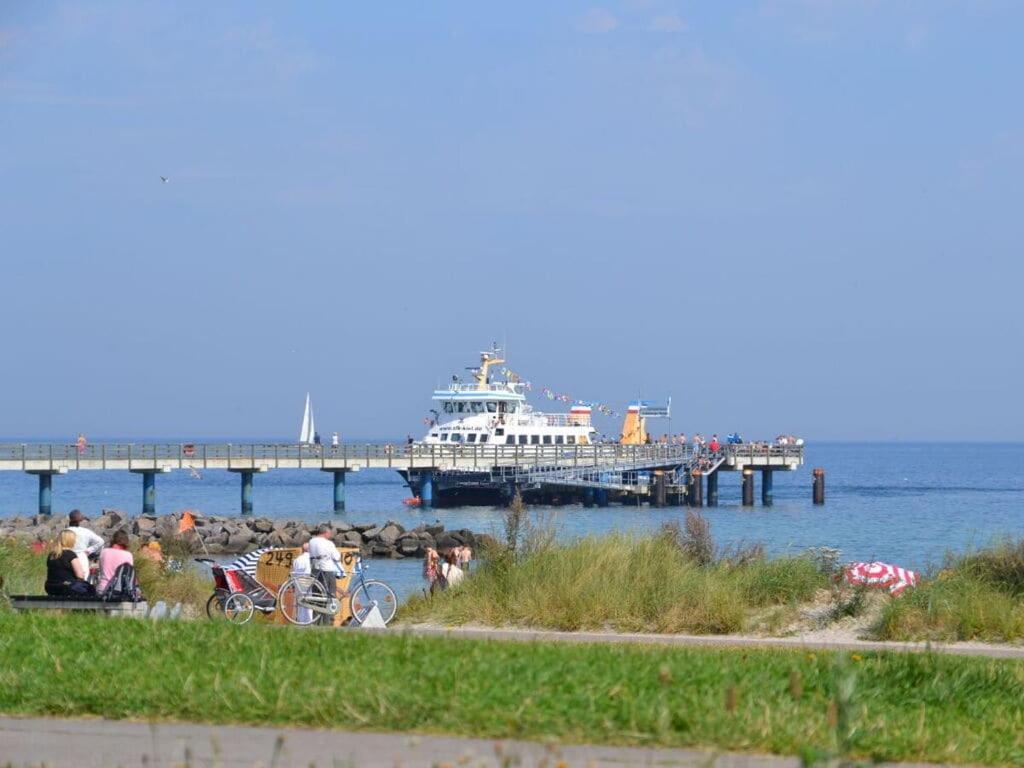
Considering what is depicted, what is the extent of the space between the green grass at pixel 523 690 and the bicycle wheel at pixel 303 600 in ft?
17.9

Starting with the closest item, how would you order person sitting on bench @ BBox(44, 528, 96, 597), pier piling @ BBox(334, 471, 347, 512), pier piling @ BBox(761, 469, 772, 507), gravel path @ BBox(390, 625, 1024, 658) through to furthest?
1. gravel path @ BBox(390, 625, 1024, 658)
2. person sitting on bench @ BBox(44, 528, 96, 597)
3. pier piling @ BBox(334, 471, 347, 512)
4. pier piling @ BBox(761, 469, 772, 507)

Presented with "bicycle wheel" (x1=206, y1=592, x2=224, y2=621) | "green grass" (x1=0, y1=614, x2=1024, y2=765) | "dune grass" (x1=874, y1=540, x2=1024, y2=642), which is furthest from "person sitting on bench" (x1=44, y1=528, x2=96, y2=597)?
"dune grass" (x1=874, y1=540, x2=1024, y2=642)

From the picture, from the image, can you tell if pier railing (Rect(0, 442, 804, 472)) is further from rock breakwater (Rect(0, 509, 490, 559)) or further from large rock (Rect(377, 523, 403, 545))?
large rock (Rect(377, 523, 403, 545))

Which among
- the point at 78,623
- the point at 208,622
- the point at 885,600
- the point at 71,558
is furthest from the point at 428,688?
the point at 885,600

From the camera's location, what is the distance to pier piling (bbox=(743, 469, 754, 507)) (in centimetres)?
7150

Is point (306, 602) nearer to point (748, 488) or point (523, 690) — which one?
point (523, 690)

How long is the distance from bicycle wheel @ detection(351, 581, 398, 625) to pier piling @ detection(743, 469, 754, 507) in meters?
55.0

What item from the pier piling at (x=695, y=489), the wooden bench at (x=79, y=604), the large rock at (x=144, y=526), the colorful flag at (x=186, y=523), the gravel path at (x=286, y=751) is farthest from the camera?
the pier piling at (x=695, y=489)

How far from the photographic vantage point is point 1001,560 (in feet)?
53.1

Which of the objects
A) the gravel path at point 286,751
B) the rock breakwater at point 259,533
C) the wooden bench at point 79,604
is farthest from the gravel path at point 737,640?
the rock breakwater at point 259,533

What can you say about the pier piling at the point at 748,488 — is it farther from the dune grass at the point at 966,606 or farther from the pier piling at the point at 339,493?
the dune grass at the point at 966,606

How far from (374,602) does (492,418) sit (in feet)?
181

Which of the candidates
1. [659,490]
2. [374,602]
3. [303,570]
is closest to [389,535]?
[659,490]

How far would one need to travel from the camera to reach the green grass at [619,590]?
1559cm
